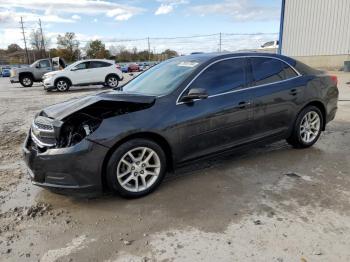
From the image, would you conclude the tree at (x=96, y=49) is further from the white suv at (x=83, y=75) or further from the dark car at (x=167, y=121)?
the dark car at (x=167, y=121)

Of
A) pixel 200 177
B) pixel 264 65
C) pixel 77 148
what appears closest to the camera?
pixel 77 148

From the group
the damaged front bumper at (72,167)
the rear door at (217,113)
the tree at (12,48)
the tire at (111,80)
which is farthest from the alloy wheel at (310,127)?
the tree at (12,48)

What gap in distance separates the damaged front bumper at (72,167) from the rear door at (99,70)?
15187 mm

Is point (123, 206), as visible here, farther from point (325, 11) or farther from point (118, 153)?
point (325, 11)

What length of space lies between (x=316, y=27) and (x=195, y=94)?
2433 centimetres

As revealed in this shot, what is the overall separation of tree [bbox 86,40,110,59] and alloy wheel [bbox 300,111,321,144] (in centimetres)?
7478

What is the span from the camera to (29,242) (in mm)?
3180

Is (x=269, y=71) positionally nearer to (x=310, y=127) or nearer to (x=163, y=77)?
Answer: (x=310, y=127)

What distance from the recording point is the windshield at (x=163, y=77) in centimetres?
438

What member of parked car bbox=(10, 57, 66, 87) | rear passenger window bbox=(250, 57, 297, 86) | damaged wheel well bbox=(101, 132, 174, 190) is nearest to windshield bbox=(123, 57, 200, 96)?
damaged wheel well bbox=(101, 132, 174, 190)

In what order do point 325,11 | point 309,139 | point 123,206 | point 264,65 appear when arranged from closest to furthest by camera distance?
1. point 123,206
2. point 264,65
3. point 309,139
4. point 325,11

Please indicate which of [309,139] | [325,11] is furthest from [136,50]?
[309,139]

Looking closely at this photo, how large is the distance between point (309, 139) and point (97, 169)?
3637 millimetres

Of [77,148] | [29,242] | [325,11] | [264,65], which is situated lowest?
[29,242]
